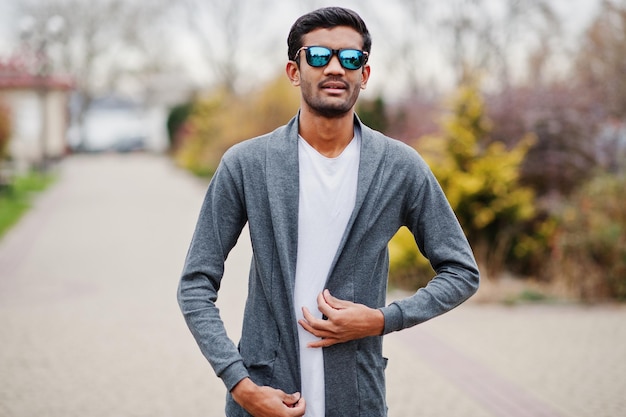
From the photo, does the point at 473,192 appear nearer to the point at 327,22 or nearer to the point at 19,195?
the point at 327,22

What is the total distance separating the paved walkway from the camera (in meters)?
5.77

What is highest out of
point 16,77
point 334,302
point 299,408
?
point 334,302

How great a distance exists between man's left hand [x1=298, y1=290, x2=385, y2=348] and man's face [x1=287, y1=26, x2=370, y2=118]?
0.48m

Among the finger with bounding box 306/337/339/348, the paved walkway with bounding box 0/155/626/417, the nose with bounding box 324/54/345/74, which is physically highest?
the nose with bounding box 324/54/345/74

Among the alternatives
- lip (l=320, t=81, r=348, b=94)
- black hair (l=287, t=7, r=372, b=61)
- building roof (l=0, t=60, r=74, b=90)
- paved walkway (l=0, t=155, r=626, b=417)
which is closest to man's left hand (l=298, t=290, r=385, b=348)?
lip (l=320, t=81, r=348, b=94)

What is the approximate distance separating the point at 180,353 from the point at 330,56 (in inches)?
203

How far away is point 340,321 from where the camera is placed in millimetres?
2186

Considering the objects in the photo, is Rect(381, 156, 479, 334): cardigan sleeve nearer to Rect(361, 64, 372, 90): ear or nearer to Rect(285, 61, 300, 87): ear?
Rect(361, 64, 372, 90): ear

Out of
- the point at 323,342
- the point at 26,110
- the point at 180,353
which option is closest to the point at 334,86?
the point at 323,342

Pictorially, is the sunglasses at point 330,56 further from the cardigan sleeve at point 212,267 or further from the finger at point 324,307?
the finger at point 324,307

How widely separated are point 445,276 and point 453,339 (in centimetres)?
549

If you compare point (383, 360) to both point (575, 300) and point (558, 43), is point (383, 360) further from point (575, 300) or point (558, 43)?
point (558, 43)

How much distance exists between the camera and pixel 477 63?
31.8 metres

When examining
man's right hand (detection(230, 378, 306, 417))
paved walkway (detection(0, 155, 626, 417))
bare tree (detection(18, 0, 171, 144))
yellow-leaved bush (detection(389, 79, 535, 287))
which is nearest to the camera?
man's right hand (detection(230, 378, 306, 417))
